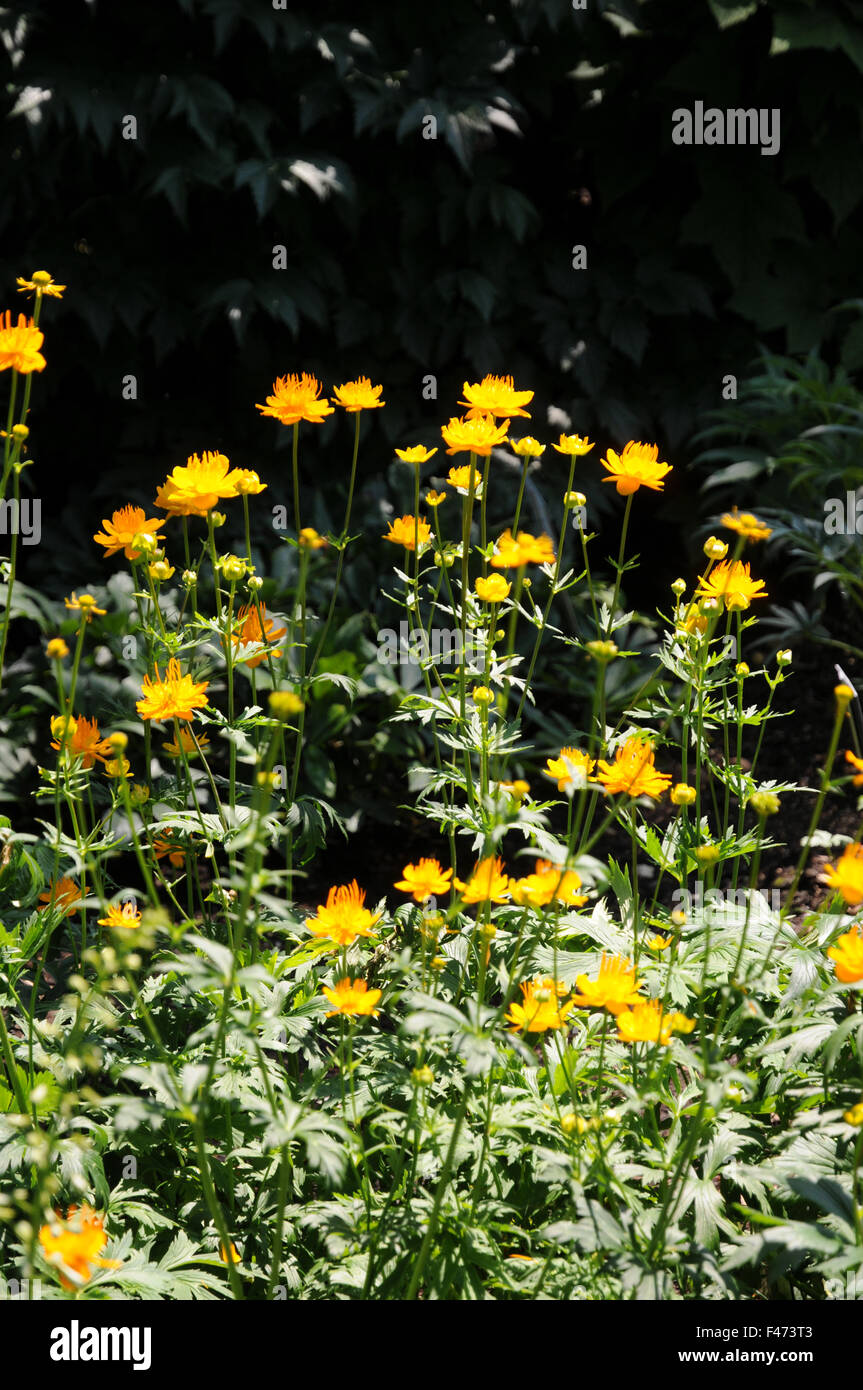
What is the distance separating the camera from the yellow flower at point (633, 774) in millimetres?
1390

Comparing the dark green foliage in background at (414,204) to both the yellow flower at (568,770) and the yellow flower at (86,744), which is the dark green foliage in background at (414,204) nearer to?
the yellow flower at (86,744)

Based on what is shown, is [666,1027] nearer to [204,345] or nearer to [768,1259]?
[768,1259]

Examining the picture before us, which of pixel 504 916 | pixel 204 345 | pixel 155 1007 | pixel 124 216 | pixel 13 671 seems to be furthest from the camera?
pixel 204 345

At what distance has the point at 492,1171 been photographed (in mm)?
1408

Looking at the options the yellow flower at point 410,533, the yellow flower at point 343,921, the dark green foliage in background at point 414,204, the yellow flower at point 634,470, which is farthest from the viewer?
the dark green foliage in background at point 414,204

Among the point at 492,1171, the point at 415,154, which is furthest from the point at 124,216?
the point at 492,1171

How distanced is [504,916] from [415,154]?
112 inches

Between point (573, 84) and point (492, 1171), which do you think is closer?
point (492, 1171)

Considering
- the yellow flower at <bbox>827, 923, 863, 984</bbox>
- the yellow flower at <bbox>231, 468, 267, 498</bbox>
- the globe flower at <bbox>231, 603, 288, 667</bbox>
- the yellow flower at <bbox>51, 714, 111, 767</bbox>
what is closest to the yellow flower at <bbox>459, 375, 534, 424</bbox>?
the yellow flower at <bbox>231, 468, 267, 498</bbox>

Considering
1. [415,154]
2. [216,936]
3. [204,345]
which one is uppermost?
[415,154]

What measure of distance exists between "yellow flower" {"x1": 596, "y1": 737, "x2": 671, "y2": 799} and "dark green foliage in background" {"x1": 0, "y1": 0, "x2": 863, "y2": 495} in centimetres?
240

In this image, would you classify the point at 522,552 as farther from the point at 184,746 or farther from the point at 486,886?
the point at 184,746

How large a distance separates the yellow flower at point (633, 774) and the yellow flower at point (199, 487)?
57cm

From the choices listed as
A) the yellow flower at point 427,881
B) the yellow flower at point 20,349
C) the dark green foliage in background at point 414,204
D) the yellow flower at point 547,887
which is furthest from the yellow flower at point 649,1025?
the dark green foliage in background at point 414,204
